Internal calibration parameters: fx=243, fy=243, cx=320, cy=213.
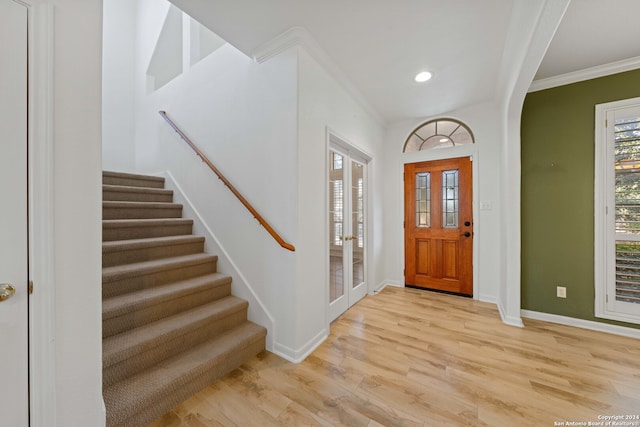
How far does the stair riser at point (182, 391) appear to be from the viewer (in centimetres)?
133

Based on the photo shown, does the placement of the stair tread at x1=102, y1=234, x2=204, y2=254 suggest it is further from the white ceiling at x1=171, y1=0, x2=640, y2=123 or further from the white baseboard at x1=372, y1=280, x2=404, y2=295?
the white baseboard at x1=372, y1=280, x2=404, y2=295

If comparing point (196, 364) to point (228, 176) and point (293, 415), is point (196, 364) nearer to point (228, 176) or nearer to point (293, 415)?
point (293, 415)

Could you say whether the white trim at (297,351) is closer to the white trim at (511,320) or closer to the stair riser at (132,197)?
the white trim at (511,320)

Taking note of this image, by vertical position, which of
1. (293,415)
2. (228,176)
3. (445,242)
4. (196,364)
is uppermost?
(228,176)

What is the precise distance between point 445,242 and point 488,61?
7.53ft

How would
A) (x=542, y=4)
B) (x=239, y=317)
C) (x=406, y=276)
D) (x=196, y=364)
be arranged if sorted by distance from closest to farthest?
(x=542, y=4), (x=196, y=364), (x=239, y=317), (x=406, y=276)

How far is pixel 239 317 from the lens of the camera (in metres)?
2.21

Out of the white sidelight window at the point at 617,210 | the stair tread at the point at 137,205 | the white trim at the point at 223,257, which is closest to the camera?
the white trim at the point at 223,257
